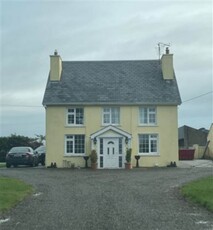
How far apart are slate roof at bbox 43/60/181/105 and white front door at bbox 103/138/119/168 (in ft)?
9.89

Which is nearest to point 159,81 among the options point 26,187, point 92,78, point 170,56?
point 170,56

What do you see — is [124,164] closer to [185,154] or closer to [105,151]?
[105,151]

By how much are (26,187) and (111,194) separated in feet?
13.3

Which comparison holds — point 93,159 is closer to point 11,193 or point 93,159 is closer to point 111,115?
point 111,115

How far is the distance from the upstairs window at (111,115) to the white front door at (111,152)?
1648mm

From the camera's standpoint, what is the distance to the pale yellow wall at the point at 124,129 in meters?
41.0

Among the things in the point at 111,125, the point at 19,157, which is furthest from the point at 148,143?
the point at 19,157

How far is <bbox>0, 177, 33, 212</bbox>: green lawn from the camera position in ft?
50.7

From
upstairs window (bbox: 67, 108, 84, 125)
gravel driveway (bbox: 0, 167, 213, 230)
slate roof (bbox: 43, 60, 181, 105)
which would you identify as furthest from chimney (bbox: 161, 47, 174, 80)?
gravel driveway (bbox: 0, 167, 213, 230)

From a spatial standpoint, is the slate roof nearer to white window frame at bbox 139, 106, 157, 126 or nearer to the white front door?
white window frame at bbox 139, 106, 157, 126

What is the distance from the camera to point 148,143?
41.3 m

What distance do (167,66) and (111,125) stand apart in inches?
290

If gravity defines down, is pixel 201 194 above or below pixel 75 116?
below

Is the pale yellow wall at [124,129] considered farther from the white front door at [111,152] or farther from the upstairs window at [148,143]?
the white front door at [111,152]
